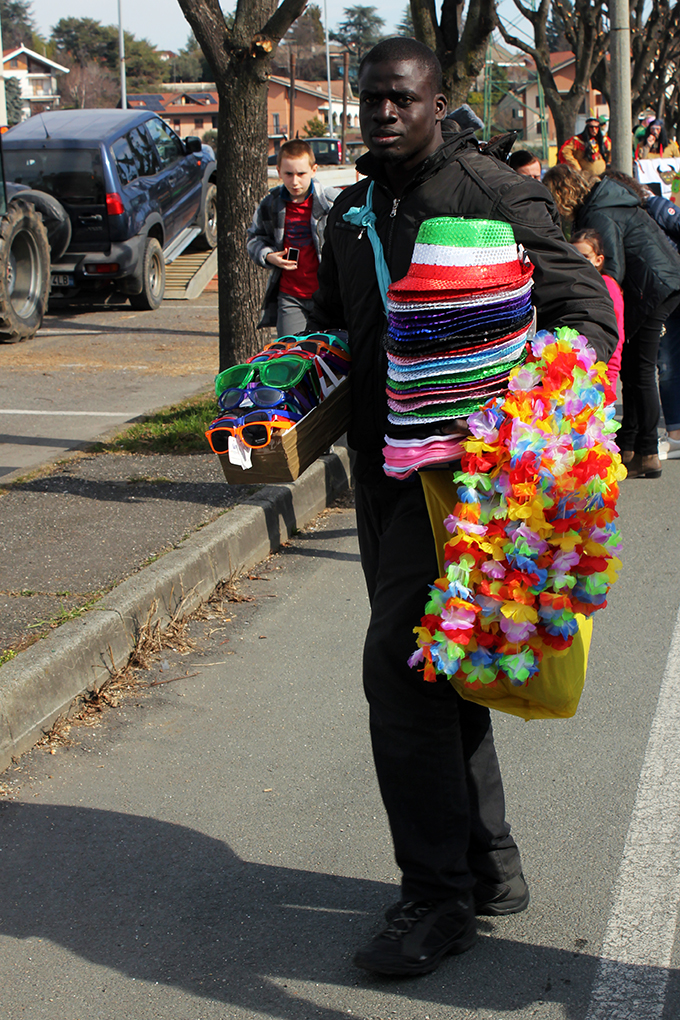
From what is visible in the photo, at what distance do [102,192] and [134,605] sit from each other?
10.5 metres

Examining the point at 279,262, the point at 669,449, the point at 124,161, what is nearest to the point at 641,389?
the point at 669,449

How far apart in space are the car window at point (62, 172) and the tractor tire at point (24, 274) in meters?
1.05

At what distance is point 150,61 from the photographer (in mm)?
108250

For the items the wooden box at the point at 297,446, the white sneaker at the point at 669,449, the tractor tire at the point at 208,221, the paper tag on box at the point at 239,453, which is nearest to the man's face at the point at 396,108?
the wooden box at the point at 297,446

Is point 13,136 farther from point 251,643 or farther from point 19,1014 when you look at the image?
point 19,1014

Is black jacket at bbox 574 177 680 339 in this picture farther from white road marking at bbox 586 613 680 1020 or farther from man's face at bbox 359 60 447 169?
man's face at bbox 359 60 447 169

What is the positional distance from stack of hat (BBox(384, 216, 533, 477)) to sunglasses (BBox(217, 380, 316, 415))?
314mm

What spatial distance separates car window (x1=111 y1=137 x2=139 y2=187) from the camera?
46.7 feet

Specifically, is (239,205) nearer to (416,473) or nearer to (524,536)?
(416,473)

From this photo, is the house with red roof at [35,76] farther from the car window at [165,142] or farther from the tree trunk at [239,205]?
the tree trunk at [239,205]

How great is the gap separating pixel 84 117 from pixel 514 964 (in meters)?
14.6

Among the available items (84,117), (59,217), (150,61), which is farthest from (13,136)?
(150,61)

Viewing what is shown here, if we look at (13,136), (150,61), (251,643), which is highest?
(150,61)

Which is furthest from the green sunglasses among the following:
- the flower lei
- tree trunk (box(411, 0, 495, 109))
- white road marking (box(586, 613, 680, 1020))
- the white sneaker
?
tree trunk (box(411, 0, 495, 109))
